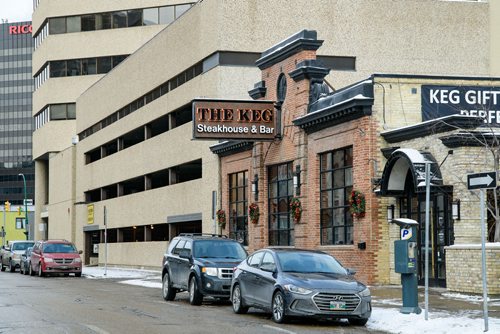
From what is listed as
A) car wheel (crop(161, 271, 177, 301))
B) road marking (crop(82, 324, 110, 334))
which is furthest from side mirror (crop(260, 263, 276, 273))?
car wheel (crop(161, 271, 177, 301))

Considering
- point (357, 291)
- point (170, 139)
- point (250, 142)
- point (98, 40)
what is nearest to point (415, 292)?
point (357, 291)

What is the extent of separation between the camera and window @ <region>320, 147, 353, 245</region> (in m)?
28.2

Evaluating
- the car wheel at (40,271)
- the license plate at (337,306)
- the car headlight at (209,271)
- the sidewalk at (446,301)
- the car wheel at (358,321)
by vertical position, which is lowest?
the car wheel at (40,271)

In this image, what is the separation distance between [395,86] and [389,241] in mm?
4624

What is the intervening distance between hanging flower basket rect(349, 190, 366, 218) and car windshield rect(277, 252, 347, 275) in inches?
290

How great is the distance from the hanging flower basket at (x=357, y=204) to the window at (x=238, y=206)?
9.47 meters

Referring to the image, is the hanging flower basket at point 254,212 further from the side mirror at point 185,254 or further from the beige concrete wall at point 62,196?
the beige concrete wall at point 62,196

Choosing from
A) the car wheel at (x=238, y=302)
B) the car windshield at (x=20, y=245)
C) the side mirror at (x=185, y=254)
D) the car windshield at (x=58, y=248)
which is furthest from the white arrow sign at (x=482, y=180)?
the car windshield at (x=20, y=245)

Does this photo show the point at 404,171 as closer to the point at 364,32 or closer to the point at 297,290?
the point at 297,290

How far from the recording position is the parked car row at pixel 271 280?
17.2m

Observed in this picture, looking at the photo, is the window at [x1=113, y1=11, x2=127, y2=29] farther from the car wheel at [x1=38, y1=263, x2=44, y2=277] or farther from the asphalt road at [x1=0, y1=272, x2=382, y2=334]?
the asphalt road at [x1=0, y1=272, x2=382, y2=334]

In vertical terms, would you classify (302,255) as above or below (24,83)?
below

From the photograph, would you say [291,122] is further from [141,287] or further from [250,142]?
[141,287]

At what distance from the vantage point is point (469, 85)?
27.7 metres
